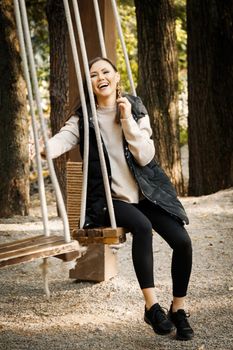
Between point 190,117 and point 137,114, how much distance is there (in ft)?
17.7

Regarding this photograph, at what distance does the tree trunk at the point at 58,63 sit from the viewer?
716 centimetres

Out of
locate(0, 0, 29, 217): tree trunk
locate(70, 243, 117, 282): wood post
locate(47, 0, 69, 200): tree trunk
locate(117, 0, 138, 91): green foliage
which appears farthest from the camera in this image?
locate(117, 0, 138, 91): green foliage

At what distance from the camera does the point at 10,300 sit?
15.0ft

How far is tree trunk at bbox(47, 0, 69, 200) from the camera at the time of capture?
7.16 metres

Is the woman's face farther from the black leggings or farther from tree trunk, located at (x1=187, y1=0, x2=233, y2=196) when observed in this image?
tree trunk, located at (x1=187, y1=0, x2=233, y2=196)

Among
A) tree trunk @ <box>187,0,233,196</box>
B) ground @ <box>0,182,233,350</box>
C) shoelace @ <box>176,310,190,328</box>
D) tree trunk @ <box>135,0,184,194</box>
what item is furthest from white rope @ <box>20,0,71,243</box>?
tree trunk @ <box>187,0,233,196</box>

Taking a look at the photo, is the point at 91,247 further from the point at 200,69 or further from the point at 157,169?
the point at 200,69

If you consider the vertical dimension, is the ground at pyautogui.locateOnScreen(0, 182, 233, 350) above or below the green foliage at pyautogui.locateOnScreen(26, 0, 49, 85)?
below

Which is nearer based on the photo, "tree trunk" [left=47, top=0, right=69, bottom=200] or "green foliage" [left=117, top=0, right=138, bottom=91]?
"tree trunk" [left=47, top=0, right=69, bottom=200]

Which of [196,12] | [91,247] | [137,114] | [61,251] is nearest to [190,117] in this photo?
[196,12]

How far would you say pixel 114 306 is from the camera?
4320mm

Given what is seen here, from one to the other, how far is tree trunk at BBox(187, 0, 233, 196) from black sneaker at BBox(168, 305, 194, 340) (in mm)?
5046

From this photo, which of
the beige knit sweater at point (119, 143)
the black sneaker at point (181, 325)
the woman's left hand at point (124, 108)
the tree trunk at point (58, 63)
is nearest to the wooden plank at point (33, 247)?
the beige knit sweater at point (119, 143)

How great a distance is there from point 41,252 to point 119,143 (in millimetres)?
864
